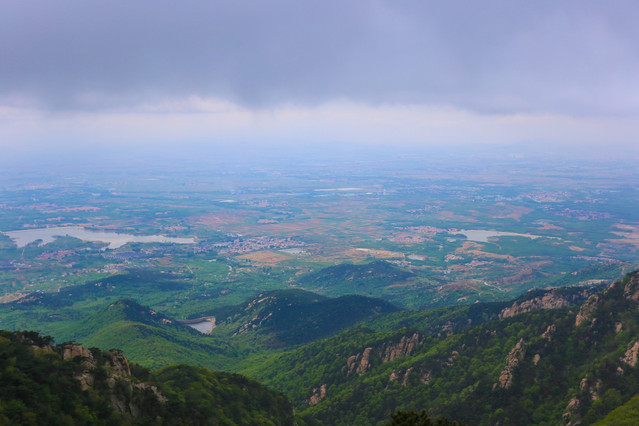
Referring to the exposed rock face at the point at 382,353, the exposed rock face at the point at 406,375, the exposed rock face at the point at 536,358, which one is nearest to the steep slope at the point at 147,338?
the exposed rock face at the point at 382,353

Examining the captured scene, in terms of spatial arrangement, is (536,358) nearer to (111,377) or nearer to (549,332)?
(549,332)

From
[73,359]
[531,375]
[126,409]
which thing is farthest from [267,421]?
[531,375]

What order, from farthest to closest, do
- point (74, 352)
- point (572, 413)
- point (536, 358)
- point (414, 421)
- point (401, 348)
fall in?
1. point (401, 348)
2. point (536, 358)
3. point (572, 413)
4. point (74, 352)
5. point (414, 421)

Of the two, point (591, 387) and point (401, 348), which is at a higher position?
point (591, 387)

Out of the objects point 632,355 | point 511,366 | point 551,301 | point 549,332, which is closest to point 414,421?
point 511,366

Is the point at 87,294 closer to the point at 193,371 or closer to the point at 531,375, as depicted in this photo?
the point at 193,371

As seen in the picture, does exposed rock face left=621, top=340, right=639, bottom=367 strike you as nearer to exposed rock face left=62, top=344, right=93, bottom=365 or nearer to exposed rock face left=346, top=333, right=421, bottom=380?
exposed rock face left=346, top=333, right=421, bottom=380
